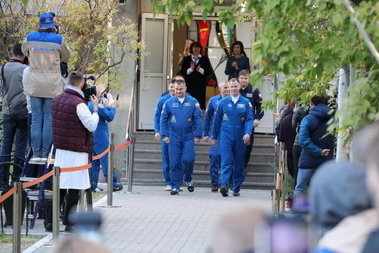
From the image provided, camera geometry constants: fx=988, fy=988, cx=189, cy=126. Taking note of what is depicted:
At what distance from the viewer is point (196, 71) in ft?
71.6

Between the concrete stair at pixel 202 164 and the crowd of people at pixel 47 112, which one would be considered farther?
the concrete stair at pixel 202 164

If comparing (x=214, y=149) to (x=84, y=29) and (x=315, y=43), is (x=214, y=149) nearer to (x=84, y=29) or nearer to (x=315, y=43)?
(x=84, y=29)

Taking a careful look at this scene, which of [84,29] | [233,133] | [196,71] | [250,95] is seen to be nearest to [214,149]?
[233,133]

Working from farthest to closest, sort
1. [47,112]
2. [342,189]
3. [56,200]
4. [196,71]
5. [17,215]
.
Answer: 1. [196,71]
2. [47,112]
3. [56,200]
4. [17,215]
5. [342,189]

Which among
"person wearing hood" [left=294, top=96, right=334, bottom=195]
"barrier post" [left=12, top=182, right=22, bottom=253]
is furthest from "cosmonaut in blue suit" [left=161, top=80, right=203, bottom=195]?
"barrier post" [left=12, top=182, right=22, bottom=253]

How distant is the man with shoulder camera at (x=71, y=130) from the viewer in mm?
12180

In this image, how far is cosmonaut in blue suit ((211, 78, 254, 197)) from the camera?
58.9 ft

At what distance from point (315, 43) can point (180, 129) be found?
10.1 meters

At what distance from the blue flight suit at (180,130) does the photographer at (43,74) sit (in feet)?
15.9

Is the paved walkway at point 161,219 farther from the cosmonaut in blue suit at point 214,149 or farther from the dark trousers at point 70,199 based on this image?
the dark trousers at point 70,199

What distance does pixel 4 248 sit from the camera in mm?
11375

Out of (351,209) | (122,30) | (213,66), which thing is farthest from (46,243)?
(213,66)

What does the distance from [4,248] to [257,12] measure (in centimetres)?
523

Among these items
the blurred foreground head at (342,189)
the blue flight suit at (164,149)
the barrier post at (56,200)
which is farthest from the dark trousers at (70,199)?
the blurred foreground head at (342,189)
